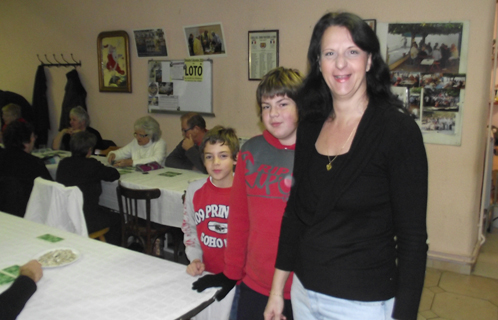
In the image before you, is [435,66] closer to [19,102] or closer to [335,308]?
[335,308]

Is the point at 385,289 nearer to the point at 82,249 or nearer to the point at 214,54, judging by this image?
the point at 82,249

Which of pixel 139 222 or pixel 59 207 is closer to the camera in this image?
pixel 59 207

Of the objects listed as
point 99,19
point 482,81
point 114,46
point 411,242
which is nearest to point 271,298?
point 411,242

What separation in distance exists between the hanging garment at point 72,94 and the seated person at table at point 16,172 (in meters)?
2.24

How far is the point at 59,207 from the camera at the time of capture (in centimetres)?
228

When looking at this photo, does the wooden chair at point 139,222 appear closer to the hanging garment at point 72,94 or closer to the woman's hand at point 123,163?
the woman's hand at point 123,163

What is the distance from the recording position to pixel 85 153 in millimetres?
3072

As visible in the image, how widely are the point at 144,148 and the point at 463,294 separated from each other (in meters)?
2.87

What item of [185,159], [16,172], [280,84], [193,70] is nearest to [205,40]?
[193,70]

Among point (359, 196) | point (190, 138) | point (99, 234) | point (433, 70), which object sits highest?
point (433, 70)

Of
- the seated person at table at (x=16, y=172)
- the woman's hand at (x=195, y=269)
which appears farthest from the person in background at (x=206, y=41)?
the woman's hand at (x=195, y=269)

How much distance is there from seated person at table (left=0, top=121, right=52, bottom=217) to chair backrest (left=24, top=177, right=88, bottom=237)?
2.33 ft

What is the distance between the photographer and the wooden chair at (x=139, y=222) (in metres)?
2.74

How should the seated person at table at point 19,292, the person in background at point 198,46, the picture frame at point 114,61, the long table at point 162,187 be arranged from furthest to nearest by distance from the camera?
the picture frame at point 114,61
the person in background at point 198,46
the long table at point 162,187
the seated person at table at point 19,292
